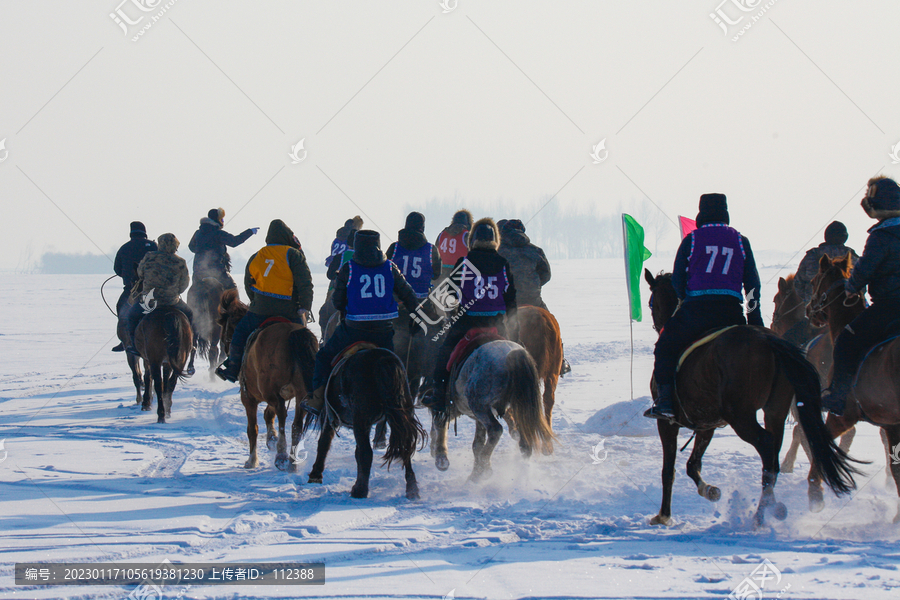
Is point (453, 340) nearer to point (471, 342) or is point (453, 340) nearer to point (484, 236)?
point (471, 342)

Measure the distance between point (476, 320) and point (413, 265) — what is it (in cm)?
191

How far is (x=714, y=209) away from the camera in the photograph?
5.88 m

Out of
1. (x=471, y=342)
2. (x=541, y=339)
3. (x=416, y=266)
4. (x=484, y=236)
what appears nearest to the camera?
(x=471, y=342)

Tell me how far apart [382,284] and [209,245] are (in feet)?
27.6

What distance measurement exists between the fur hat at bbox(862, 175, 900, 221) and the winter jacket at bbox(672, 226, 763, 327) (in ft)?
3.63

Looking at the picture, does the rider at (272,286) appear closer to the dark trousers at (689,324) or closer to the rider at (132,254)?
the dark trousers at (689,324)

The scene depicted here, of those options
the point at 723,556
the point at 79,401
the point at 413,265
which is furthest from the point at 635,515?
the point at 79,401

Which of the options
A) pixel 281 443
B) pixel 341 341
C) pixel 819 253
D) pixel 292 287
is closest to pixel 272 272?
pixel 292 287

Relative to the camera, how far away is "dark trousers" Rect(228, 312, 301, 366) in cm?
796

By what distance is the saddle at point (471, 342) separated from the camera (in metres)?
7.02

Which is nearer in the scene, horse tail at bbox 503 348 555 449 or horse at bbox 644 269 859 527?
horse at bbox 644 269 859 527

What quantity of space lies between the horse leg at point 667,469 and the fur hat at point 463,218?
485 cm

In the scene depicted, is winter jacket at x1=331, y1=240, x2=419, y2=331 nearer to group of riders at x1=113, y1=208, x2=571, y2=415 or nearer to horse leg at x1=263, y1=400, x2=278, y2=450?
group of riders at x1=113, y1=208, x2=571, y2=415

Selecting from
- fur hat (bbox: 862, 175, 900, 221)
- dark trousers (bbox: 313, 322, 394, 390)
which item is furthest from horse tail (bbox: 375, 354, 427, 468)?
fur hat (bbox: 862, 175, 900, 221)
